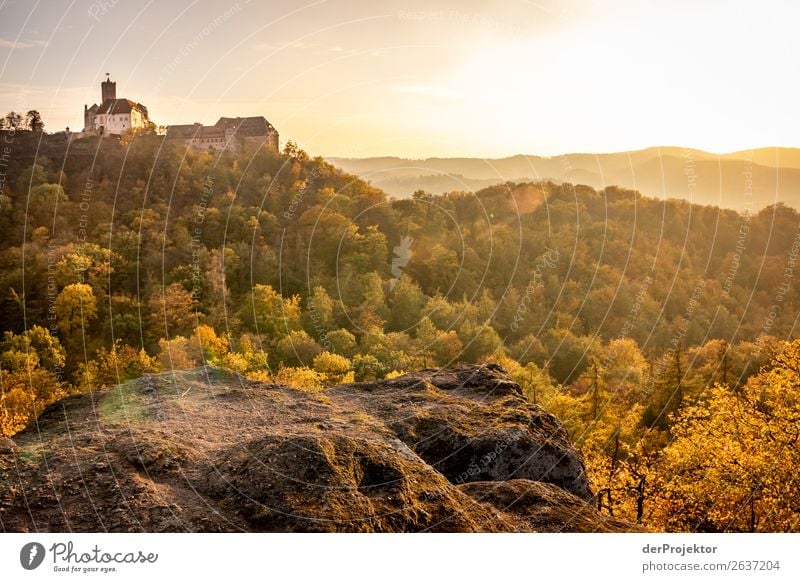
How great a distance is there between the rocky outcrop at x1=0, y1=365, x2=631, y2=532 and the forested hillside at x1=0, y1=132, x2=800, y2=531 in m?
5.93

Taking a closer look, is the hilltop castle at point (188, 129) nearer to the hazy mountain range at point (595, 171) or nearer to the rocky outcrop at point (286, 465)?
the hazy mountain range at point (595, 171)

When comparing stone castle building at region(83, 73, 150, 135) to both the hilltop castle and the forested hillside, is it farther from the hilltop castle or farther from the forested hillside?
the forested hillside

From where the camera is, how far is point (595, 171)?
1711cm

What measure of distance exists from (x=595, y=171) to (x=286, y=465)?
43.9ft

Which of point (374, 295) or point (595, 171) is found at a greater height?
point (595, 171)

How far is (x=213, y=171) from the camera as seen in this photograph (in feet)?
90.6

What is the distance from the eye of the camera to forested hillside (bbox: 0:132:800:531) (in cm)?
1681

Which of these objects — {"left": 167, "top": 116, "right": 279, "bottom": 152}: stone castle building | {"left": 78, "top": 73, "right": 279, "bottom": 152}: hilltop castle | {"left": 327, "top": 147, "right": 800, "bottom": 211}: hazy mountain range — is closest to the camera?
{"left": 327, "top": 147, "right": 800, "bottom": 211}: hazy mountain range

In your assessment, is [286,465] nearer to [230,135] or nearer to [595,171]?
[595,171]

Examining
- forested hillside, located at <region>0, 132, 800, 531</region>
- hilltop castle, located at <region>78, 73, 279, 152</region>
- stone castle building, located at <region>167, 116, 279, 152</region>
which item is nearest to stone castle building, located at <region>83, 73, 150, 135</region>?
hilltop castle, located at <region>78, 73, 279, 152</region>

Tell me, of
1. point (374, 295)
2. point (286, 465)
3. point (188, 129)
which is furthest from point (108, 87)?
point (286, 465)

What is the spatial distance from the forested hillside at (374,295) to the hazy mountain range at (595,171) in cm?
147
